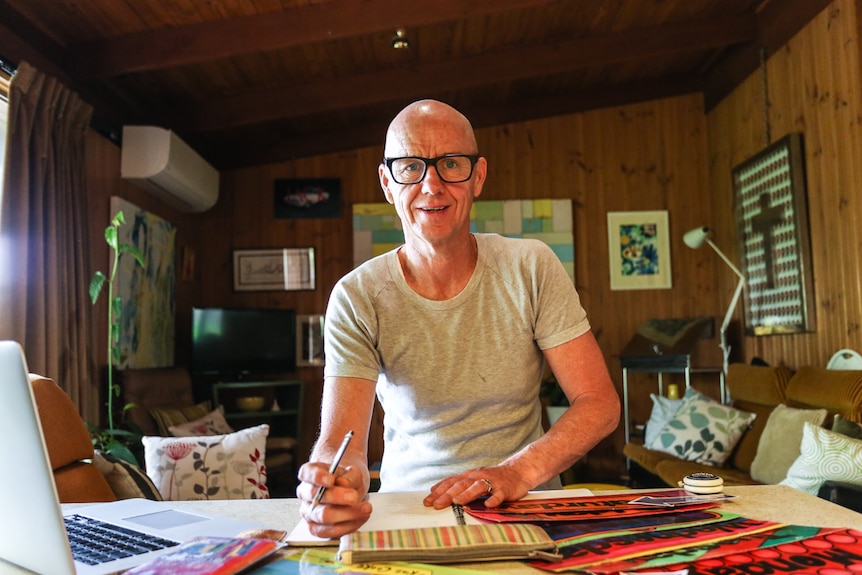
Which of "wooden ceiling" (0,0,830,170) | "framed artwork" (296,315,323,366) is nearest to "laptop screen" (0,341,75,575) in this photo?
"wooden ceiling" (0,0,830,170)

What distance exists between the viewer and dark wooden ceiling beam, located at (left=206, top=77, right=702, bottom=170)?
5.52 metres

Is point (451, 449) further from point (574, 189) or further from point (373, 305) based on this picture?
point (574, 189)

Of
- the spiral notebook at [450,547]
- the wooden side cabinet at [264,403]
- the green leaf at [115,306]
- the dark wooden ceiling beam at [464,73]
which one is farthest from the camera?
the wooden side cabinet at [264,403]

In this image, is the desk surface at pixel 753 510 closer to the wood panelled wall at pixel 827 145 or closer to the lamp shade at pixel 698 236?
the wood panelled wall at pixel 827 145

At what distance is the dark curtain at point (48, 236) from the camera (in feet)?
10.1

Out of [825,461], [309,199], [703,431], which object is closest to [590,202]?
[309,199]

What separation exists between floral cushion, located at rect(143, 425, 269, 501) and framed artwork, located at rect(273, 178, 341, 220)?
3276 millimetres

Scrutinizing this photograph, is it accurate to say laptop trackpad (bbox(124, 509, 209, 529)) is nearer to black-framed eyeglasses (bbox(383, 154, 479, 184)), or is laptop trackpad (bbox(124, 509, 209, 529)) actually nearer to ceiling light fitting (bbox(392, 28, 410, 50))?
black-framed eyeglasses (bbox(383, 154, 479, 184))

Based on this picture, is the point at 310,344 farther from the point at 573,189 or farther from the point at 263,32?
the point at 263,32

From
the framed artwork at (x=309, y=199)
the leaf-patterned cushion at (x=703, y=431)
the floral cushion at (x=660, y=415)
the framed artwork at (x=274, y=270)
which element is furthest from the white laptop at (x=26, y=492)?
the framed artwork at (x=309, y=199)

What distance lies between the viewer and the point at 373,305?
148 cm

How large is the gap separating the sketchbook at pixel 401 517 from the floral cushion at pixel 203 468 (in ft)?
4.94

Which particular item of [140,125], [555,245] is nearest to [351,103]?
[140,125]

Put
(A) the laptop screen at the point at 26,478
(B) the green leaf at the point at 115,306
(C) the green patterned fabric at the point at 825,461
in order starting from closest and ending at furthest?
(A) the laptop screen at the point at 26,478 → (C) the green patterned fabric at the point at 825,461 → (B) the green leaf at the point at 115,306
